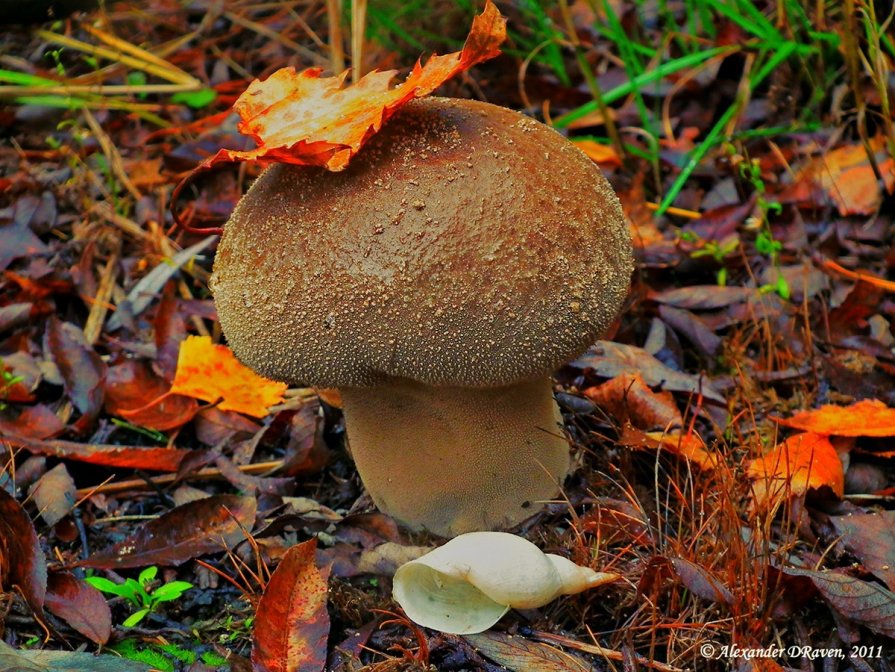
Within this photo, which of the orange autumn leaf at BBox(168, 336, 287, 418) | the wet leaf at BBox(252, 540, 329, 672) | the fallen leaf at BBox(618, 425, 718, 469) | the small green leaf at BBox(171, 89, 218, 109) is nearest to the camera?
the wet leaf at BBox(252, 540, 329, 672)

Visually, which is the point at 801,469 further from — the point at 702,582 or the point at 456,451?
the point at 456,451

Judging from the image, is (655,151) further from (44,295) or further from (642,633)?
(44,295)

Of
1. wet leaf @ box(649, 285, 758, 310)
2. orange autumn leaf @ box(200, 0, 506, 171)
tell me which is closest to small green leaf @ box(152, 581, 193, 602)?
orange autumn leaf @ box(200, 0, 506, 171)

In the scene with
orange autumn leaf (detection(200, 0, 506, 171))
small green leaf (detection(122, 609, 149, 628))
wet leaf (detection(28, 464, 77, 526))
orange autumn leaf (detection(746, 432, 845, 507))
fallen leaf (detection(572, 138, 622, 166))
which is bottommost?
orange autumn leaf (detection(746, 432, 845, 507))

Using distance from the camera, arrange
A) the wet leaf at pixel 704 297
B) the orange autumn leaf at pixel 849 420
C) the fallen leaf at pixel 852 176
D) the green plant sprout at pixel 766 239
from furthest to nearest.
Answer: the fallen leaf at pixel 852 176, the wet leaf at pixel 704 297, the green plant sprout at pixel 766 239, the orange autumn leaf at pixel 849 420

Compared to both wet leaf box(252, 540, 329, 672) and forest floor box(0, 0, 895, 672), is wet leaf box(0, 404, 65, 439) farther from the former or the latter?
wet leaf box(252, 540, 329, 672)

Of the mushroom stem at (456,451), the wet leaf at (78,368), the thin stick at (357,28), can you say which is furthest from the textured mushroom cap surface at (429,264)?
the wet leaf at (78,368)

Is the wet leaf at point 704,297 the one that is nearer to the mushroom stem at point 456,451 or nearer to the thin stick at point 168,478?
the mushroom stem at point 456,451
